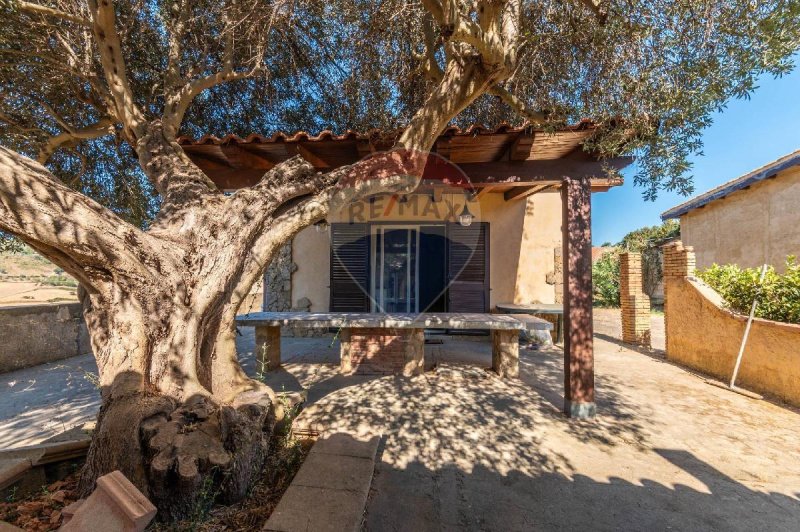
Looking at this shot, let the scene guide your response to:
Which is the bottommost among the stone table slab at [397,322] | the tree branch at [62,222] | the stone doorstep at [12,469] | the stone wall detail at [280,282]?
the stone doorstep at [12,469]

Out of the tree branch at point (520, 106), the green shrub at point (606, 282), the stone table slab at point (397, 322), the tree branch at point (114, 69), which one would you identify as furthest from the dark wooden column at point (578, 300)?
the green shrub at point (606, 282)

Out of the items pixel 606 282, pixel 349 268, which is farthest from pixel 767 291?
pixel 606 282

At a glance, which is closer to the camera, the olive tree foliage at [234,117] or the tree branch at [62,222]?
the tree branch at [62,222]

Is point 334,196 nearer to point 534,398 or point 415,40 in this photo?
point 415,40

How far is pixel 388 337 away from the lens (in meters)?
4.93

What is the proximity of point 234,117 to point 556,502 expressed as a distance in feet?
21.7

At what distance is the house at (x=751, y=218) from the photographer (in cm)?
717

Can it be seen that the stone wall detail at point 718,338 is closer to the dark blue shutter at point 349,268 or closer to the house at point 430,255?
the house at point 430,255

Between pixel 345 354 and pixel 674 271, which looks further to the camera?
pixel 674 271

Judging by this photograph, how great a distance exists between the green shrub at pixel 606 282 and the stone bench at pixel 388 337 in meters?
10.6

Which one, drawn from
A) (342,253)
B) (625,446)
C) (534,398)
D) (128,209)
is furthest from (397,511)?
(128,209)

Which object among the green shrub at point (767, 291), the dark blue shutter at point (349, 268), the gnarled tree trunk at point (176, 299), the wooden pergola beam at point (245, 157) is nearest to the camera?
the gnarled tree trunk at point (176, 299)

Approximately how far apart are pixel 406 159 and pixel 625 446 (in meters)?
3.26

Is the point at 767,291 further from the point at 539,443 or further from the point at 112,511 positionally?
the point at 112,511
